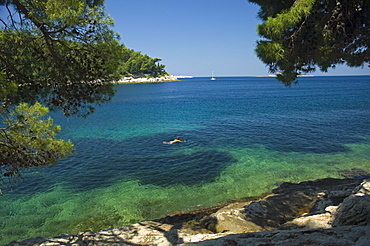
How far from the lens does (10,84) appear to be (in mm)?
4773

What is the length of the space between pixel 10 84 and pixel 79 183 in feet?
30.4

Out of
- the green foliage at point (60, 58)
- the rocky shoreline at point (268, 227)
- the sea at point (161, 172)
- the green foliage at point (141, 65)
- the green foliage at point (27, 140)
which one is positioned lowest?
the sea at point (161, 172)

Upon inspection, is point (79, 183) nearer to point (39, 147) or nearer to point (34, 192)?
point (34, 192)

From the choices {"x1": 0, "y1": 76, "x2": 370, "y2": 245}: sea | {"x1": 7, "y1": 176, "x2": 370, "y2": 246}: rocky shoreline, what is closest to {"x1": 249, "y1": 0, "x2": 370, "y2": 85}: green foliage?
{"x1": 7, "y1": 176, "x2": 370, "y2": 246}: rocky shoreline

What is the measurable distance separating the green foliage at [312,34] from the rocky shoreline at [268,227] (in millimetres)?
4165

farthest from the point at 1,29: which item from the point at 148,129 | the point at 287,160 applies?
the point at 148,129

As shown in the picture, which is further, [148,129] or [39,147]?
[148,129]

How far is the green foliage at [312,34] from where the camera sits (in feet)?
20.7

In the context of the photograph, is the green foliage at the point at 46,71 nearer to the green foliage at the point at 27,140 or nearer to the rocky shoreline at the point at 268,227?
the green foliage at the point at 27,140

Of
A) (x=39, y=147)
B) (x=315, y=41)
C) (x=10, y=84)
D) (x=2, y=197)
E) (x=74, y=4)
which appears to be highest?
(x=74, y=4)

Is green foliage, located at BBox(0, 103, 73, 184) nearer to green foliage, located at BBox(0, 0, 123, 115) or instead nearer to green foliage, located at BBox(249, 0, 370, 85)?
green foliage, located at BBox(0, 0, 123, 115)

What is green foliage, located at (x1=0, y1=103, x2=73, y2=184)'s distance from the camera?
5975 millimetres

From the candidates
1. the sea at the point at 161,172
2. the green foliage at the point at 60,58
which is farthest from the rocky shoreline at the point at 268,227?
the green foliage at the point at 60,58

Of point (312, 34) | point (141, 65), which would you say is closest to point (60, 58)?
point (312, 34)
